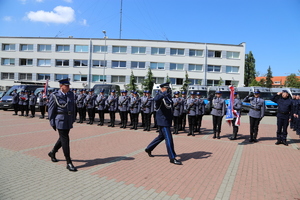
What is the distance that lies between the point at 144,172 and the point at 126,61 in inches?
1432

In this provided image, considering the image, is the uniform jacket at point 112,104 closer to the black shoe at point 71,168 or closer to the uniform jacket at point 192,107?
the uniform jacket at point 192,107

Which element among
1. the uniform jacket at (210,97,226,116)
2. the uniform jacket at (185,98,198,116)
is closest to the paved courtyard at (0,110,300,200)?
the uniform jacket at (210,97,226,116)

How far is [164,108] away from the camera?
600 centimetres

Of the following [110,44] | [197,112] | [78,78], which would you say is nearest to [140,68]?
[110,44]

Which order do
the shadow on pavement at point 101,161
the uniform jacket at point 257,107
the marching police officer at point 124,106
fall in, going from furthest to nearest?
the marching police officer at point 124,106, the uniform jacket at point 257,107, the shadow on pavement at point 101,161

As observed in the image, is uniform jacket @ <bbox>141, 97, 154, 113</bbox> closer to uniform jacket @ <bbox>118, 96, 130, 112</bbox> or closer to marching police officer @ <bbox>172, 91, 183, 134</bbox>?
uniform jacket @ <bbox>118, 96, 130, 112</bbox>

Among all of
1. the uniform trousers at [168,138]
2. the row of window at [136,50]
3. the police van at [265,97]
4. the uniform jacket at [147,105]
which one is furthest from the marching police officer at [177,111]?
the row of window at [136,50]

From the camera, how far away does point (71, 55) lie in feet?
134

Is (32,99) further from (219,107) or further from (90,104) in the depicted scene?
(219,107)

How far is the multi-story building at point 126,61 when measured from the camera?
132 feet

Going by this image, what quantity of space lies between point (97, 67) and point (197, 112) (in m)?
32.8

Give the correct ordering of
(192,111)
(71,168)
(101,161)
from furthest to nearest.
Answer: (192,111), (101,161), (71,168)

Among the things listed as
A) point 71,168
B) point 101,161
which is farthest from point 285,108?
point 71,168

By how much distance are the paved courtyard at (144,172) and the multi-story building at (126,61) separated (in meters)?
32.8
